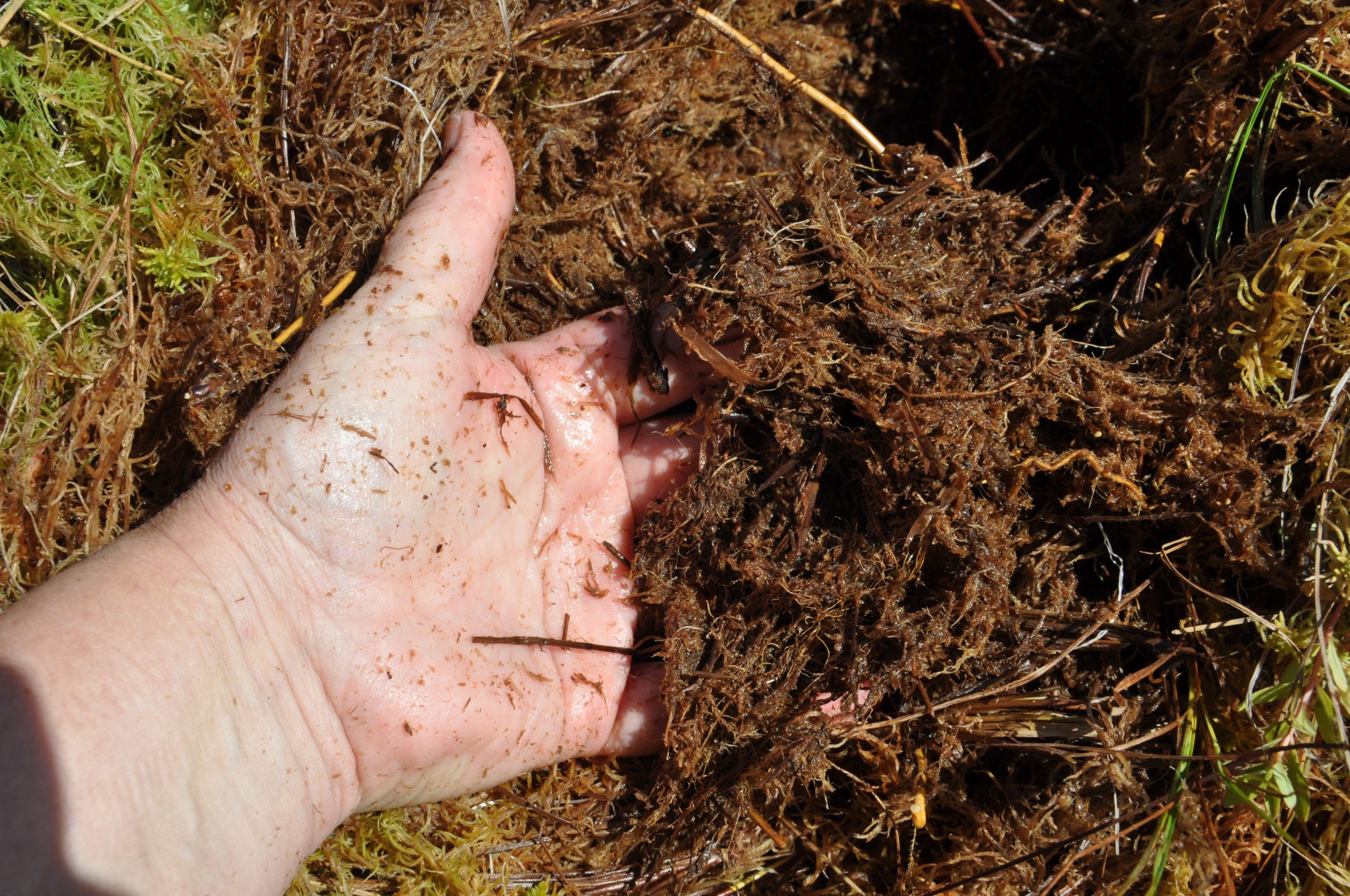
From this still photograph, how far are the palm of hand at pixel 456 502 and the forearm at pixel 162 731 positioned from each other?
14 cm

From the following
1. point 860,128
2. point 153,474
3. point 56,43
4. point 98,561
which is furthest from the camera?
point 860,128

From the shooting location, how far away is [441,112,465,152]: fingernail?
2.59 meters

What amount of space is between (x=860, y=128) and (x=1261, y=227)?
139cm

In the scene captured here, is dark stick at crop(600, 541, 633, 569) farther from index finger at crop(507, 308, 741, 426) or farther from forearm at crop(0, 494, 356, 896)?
forearm at crop(0, 494, 356, 896)

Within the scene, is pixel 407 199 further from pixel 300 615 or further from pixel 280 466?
pixel 300 615

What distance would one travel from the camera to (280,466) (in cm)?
216

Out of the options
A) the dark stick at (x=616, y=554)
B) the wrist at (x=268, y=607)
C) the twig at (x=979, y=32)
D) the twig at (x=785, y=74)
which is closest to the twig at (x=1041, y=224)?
the twig at (x=785, y=74)

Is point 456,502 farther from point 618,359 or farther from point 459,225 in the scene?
point 459,225

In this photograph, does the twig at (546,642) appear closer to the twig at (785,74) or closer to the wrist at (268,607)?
the wrist at (268,607)

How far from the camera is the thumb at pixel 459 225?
238cm

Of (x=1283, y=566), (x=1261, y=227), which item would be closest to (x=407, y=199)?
(x=1261, y=227)

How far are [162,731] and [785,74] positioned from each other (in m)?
2.96

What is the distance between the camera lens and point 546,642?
2.55m

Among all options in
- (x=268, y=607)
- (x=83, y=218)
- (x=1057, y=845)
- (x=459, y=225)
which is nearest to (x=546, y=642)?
(x=268, y=607)
